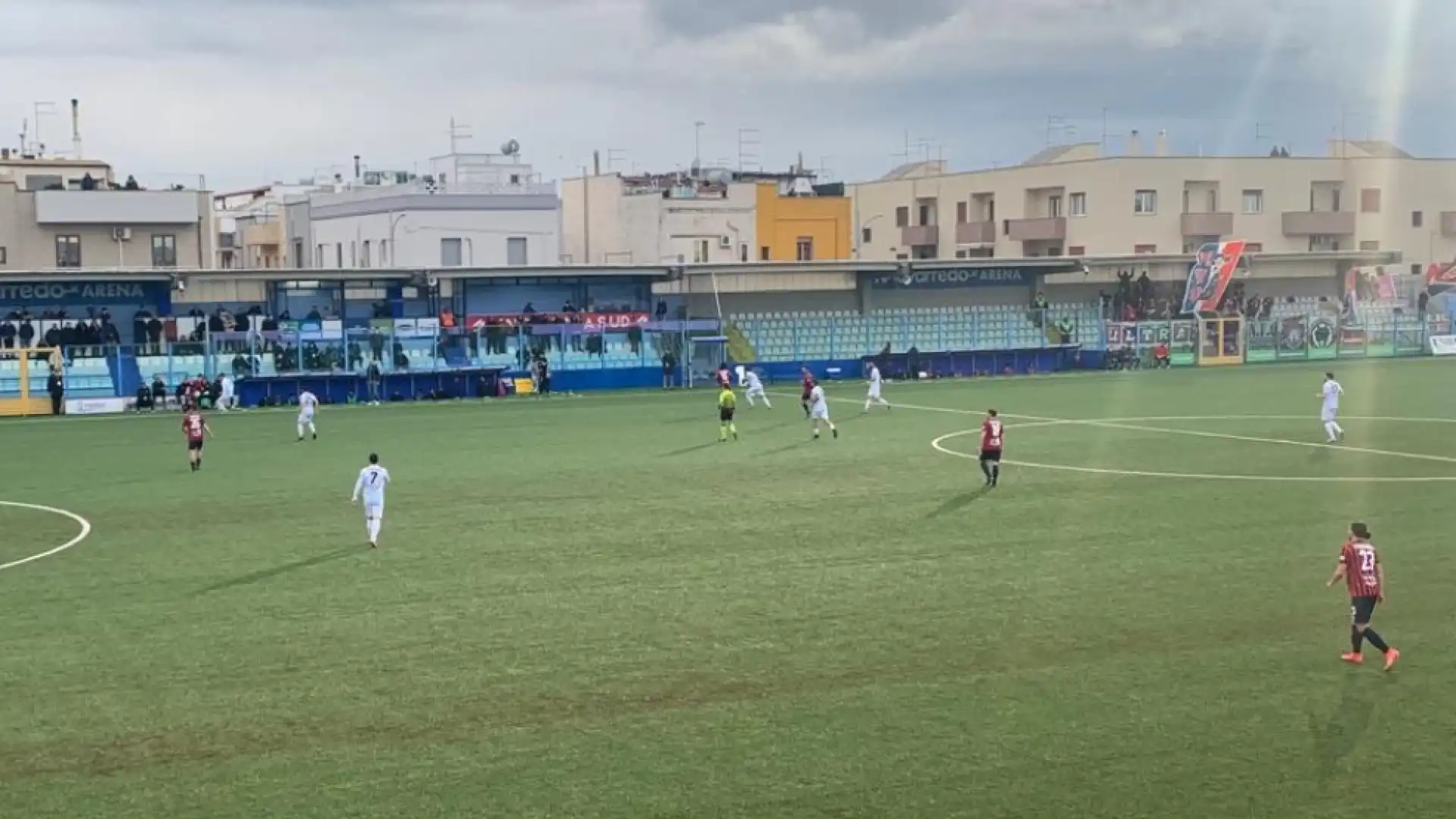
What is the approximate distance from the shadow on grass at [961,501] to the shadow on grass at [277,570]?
10.6 m

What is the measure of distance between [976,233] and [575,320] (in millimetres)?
45074

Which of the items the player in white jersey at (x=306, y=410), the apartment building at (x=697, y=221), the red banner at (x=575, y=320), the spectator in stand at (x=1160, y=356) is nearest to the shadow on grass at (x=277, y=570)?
the player in white jersey at (x=306, y=410)

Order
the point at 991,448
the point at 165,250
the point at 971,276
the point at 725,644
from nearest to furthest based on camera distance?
the point at 725,644, the point at 991,448, the point at 165,250, the point at 971,276

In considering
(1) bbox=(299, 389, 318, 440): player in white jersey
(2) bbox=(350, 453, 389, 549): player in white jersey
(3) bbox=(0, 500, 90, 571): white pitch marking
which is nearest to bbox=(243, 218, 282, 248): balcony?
(1) bbox=(299, 389, 318, 440): player in white jersey

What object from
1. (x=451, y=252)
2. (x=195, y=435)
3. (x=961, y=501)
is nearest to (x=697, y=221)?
(x=451, y=252)

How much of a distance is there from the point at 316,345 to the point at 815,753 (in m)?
49.8

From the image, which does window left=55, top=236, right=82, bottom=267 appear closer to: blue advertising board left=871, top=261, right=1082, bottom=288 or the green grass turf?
blue advertising board left=871, top=261, right=1082, bottom=288

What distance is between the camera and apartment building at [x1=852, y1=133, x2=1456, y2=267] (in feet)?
322

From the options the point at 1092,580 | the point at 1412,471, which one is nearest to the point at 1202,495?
the point at 1412,471

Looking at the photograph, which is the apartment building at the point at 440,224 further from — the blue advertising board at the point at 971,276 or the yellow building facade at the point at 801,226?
the blue advertising board at the point at 971,276

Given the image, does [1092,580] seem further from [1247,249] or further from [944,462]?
[1247,249]

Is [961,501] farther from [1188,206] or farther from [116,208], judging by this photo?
[1188,206]

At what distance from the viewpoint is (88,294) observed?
61688 millimetres

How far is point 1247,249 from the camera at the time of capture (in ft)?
321
